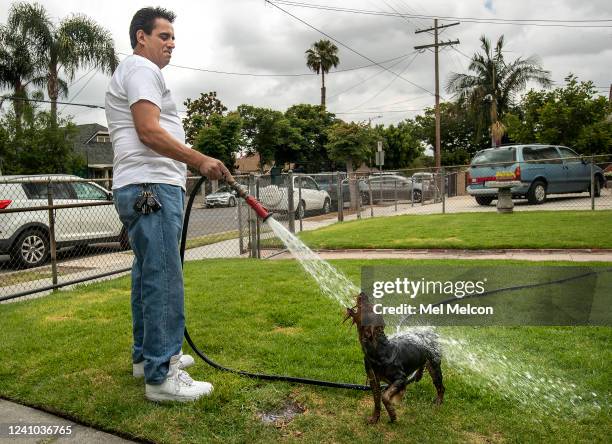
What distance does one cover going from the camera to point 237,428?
2525 millimetres

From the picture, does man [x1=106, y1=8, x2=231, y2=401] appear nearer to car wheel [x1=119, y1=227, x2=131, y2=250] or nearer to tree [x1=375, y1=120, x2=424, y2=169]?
car wheel [x1=119, y1=227, x2=131, y2=250]

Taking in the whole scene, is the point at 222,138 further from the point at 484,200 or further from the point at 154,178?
the point at 154,178

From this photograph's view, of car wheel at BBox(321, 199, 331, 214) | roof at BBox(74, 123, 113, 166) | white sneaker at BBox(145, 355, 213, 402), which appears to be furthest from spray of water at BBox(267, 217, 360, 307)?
roof at BBox(74, 123, 113, 166)

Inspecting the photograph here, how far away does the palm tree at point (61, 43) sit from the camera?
940 inches

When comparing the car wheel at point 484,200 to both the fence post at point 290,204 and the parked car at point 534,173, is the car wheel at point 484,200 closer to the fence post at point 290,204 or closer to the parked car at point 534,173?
the parked car at point 534,173

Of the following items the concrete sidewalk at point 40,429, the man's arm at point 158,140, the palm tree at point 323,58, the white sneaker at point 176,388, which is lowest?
the concrete sidewalk at point 40,429

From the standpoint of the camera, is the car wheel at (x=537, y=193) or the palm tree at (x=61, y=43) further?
the palm tree at (x=61, y=43)

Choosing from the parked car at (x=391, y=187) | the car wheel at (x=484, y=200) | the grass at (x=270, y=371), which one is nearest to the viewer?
the grass at (x=270, y=371)

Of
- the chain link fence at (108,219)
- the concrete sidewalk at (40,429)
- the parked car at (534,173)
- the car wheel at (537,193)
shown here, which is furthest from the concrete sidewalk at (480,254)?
the car wheel at (537,193)

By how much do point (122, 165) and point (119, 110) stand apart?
298 millimetres

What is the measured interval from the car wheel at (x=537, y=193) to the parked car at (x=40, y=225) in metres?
11.5

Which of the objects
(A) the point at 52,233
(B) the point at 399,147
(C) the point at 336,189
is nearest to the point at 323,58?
(B) the point at 399,147

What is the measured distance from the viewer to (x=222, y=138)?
3597 cm

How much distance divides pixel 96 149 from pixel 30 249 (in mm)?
34637
